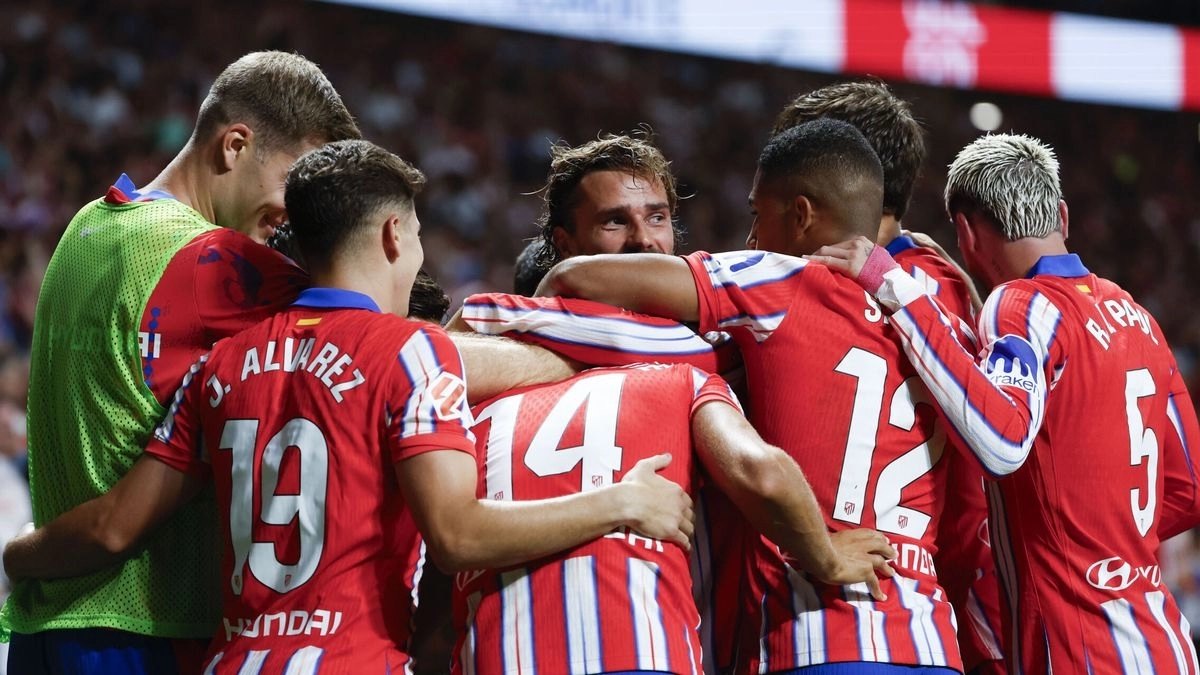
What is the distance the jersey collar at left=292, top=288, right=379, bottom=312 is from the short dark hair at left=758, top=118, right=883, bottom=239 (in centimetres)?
110

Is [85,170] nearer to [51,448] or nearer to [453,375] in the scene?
[51,448]

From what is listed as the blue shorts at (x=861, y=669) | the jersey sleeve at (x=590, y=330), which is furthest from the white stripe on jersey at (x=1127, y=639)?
the jersey sleeve at (x=590, y=330)

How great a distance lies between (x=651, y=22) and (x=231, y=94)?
8121 millimetres

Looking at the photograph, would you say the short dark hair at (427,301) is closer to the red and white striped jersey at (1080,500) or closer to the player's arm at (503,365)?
the player's arm at (503,365)

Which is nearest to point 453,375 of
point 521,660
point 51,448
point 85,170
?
point 521,660

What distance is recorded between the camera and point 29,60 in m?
9.53

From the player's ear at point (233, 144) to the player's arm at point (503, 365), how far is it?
2.37 feet

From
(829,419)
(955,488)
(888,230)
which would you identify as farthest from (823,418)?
(888,230)

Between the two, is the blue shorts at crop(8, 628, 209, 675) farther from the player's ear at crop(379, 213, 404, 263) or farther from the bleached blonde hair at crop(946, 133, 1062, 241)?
the bleached blonde hair at crop(946, 133, 1062, 241)

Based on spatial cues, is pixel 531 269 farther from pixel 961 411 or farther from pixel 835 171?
pixel 961 411

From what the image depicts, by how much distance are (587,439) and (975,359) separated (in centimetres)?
104

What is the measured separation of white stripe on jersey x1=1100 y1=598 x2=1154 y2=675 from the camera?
9.52ft

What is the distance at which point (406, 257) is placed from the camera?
8.31 ft

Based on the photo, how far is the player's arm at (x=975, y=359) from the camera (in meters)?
2.62
